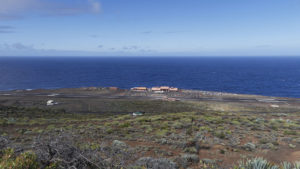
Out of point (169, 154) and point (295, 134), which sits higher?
point (169, 154)

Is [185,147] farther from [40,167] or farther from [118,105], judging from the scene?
[118,105]

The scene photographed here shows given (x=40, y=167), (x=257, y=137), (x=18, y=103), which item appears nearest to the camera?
(x=40, y=167)

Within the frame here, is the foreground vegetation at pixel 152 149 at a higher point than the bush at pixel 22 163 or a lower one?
lower

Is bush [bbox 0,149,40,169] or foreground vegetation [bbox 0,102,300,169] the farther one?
foreground vegetation [bbox 0,102,300,169]

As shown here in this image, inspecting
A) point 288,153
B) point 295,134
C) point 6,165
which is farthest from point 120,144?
point 295,134

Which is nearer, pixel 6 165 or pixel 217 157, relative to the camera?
pixel 6 165

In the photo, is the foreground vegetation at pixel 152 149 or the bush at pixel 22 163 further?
the foreground vegetation at pixel 152 149

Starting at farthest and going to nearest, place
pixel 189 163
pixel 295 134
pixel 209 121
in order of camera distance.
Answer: pixel 209 121, pixel 295 134, pixel 189 163

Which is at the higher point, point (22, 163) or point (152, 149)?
point (22, 163)

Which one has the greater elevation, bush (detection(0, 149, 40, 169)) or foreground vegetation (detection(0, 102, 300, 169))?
bush (detection(0, 149, 40, 169))

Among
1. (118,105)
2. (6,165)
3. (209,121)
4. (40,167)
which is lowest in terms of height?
(118,105)

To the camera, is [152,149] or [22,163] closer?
[22,163]
